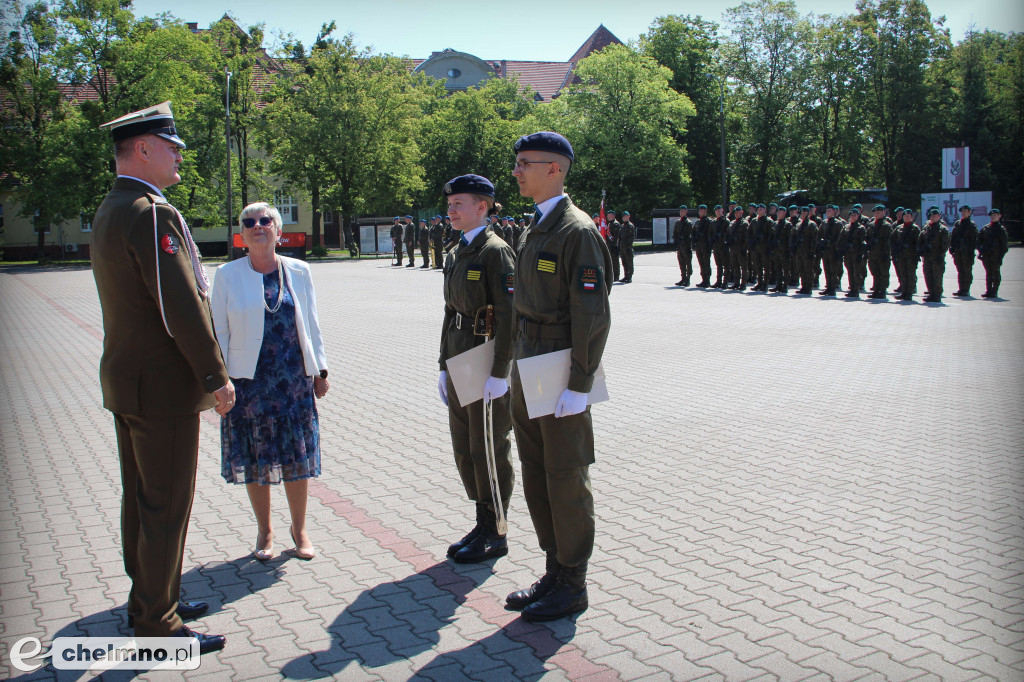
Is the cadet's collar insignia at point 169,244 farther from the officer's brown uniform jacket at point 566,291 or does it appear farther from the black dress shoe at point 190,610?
the black dress shoe at point 190,610

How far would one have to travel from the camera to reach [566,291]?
12.4 ft

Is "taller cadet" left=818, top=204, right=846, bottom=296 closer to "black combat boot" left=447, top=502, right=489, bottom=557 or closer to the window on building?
"black combat boot" left=447, top=502, right=489, bottom=557

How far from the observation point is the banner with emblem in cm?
4078

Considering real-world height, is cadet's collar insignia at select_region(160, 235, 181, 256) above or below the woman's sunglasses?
below

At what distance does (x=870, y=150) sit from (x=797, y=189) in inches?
205

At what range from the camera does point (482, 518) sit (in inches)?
180

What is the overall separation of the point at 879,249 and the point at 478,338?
52.9ft

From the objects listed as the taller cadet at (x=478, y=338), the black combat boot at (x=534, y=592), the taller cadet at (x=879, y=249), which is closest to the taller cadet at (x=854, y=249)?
the taller cadet at (x=879, y=249)

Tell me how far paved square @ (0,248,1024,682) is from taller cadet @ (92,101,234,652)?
1.55 feet

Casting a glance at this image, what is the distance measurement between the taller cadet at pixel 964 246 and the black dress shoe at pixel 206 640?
17682 millimetres

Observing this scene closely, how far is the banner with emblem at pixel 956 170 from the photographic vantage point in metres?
40.8

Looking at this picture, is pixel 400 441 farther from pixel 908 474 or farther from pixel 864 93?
pixel 864 93

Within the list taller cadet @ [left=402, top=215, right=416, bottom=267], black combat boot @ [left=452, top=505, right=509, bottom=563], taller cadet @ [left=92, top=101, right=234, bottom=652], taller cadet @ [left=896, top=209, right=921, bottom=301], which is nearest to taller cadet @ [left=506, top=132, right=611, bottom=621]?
black combat boot @ [left=452, top=505, right=509, bottom=563]

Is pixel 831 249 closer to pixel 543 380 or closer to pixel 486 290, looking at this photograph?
pixel 486 290
